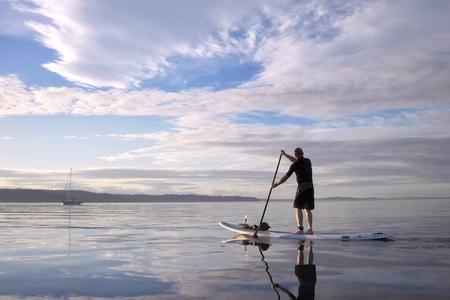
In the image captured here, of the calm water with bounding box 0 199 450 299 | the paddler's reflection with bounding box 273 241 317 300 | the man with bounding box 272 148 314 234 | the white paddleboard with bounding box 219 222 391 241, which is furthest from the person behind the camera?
the man with bounding box 272 148 314 234

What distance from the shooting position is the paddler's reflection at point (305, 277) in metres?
5.77

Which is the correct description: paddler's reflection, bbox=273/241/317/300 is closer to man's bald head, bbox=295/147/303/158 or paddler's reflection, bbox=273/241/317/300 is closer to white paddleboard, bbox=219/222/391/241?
white paddleboard, bbox=219/222/391/241

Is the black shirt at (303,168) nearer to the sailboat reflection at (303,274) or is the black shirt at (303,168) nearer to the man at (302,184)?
the man at (302,184)

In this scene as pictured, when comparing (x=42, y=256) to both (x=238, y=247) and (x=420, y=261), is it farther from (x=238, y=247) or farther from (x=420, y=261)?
(x=420, y=261)

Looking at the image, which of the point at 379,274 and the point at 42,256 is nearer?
the point at 379,274

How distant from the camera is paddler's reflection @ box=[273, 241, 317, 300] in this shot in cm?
577

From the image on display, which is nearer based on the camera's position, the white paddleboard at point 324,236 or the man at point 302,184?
the white paddleboard at point 324,236

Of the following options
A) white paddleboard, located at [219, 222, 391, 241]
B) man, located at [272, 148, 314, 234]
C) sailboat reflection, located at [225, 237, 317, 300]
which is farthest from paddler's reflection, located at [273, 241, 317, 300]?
man, located at [272, 148, 314, 234]

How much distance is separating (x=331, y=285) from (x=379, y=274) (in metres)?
1.27

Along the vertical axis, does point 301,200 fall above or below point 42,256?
above

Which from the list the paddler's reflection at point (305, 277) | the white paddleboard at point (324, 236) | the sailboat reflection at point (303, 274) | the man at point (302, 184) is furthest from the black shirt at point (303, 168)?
the paddler's reflection at point (305, 277)

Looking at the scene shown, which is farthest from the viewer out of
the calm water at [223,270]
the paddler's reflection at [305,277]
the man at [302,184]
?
the man at [302,184]

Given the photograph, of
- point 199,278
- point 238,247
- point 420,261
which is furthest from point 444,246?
point 199,278

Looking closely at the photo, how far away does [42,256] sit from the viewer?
973cm
